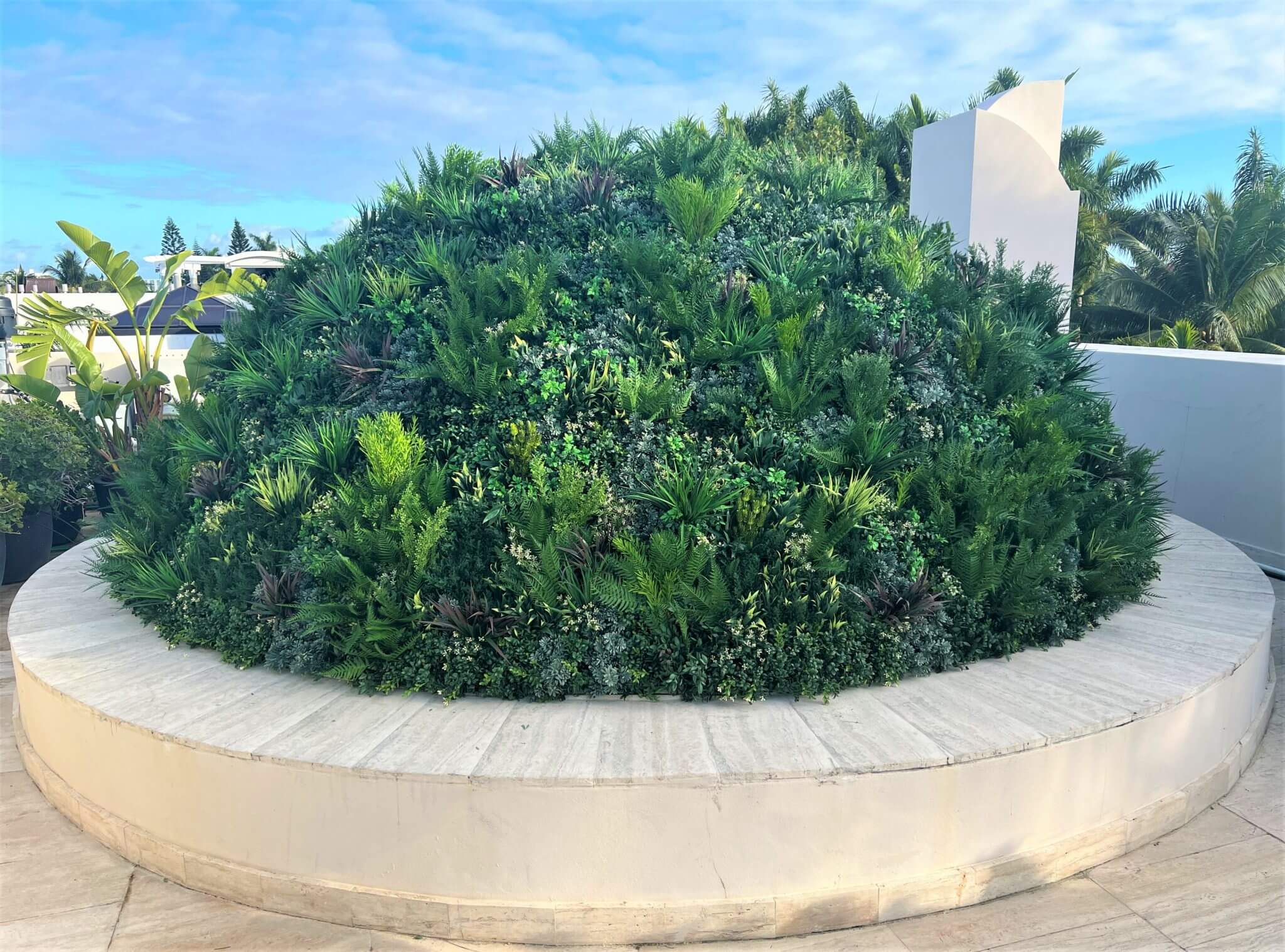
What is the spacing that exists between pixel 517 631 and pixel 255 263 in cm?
1721

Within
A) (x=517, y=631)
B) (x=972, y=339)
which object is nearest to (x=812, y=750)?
(x=517, y=631)

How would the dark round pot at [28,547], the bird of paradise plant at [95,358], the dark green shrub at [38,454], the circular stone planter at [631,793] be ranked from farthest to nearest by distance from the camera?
the bird of paradise plant at [95,358] → the dark round pot at [28,547] → the dark green shrub at [38,454] → the circular stone planter at [631,793]

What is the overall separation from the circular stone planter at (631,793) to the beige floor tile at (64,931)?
0.27m

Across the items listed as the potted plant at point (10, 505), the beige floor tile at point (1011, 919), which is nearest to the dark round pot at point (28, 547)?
the potted plant at point (10, 505)

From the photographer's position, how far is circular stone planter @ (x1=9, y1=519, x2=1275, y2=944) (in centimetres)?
306

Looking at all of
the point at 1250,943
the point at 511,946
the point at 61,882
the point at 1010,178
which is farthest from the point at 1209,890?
the point at 1010,178

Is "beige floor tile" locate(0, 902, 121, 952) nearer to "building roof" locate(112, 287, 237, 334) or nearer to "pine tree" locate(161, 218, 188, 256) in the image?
"building roof" locate(112, 287, 237, 334)

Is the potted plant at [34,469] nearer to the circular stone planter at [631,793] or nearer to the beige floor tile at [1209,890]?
the circular stone planter at [631,793]

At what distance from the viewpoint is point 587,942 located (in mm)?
3078

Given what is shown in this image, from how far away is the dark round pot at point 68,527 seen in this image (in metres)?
9.34

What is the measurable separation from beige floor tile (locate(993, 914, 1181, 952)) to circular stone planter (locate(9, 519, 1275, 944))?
0.82 ft

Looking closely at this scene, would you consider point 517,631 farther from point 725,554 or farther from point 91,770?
point 91,770

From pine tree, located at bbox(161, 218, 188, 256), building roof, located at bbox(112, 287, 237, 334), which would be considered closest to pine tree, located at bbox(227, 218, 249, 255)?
pine tree, located at bbox(161, 218, 188, 256)

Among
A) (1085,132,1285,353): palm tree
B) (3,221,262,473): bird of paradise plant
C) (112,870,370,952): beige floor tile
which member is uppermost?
(1085,132,1285,353): palm tree
